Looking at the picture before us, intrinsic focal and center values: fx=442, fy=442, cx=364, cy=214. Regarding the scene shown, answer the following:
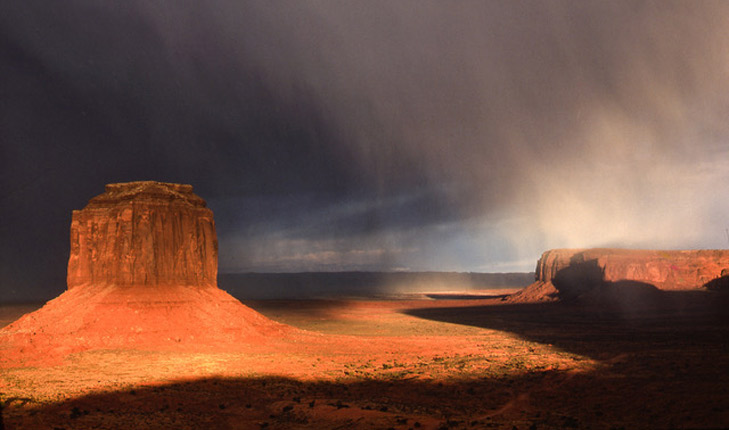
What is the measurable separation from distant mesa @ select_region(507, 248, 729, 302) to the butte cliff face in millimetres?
57609

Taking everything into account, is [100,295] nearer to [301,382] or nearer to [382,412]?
[301,382]

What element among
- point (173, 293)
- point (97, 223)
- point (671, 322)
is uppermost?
point (97, 223)

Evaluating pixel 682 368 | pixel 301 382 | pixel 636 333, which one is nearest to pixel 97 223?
pixel 301 382

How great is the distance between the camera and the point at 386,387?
14.4 m

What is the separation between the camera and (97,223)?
26.4 meters

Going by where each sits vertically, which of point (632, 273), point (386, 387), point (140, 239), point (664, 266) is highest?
point (140, 239)

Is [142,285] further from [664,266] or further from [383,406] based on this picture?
[664,266]

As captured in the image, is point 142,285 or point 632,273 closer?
point 142,285

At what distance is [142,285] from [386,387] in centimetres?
1740

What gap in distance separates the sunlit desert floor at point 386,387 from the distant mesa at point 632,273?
1795 inches

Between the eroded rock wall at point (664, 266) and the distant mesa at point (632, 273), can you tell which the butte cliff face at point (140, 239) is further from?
the eroded rock wall at point (664, 266)

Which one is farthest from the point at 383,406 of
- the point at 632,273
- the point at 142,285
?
the point at 632,273

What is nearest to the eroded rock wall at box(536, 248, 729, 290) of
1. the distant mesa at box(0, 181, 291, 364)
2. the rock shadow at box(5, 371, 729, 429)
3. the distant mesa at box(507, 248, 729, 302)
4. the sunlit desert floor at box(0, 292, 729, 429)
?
the distant mesa at box(507, 248, 729, 302)

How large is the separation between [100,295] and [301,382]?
15.6 metres
